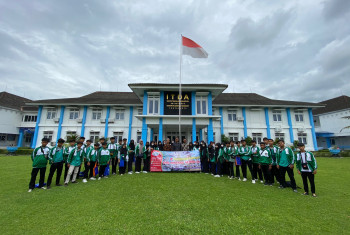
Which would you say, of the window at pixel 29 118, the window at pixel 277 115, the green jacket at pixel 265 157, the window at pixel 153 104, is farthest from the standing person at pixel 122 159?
the window at pixel 29 118

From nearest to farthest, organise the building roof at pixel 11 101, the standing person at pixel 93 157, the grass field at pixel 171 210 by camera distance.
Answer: the grass field at pixel 171 210 < the standing person at pixel 93 157 < the building roof at pixel 11 101

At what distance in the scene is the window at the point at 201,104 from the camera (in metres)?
15.1

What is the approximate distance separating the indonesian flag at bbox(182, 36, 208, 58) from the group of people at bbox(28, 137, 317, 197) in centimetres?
675

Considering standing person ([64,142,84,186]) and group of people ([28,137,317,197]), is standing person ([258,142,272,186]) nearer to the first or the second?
group of people ([28,137,317,197])

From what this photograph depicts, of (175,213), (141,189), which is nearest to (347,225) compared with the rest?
(175,213)

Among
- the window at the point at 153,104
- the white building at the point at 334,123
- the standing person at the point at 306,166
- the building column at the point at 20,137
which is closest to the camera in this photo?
the standing person at the point at 306,166

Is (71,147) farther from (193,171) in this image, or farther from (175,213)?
(193,171)

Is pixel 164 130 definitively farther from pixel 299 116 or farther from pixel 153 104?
pixel 299 116

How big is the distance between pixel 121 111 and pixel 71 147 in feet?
50.0

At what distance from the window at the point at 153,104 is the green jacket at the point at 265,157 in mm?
10132

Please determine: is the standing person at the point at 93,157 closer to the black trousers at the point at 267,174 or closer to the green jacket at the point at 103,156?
the green jacket at the point at 103,156

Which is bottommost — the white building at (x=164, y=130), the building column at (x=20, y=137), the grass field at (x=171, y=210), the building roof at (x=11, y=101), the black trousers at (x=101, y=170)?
the grass field at (x=171, y=210)

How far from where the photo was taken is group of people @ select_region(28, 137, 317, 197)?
215 inches

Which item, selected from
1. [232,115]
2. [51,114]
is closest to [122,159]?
[232,115]
